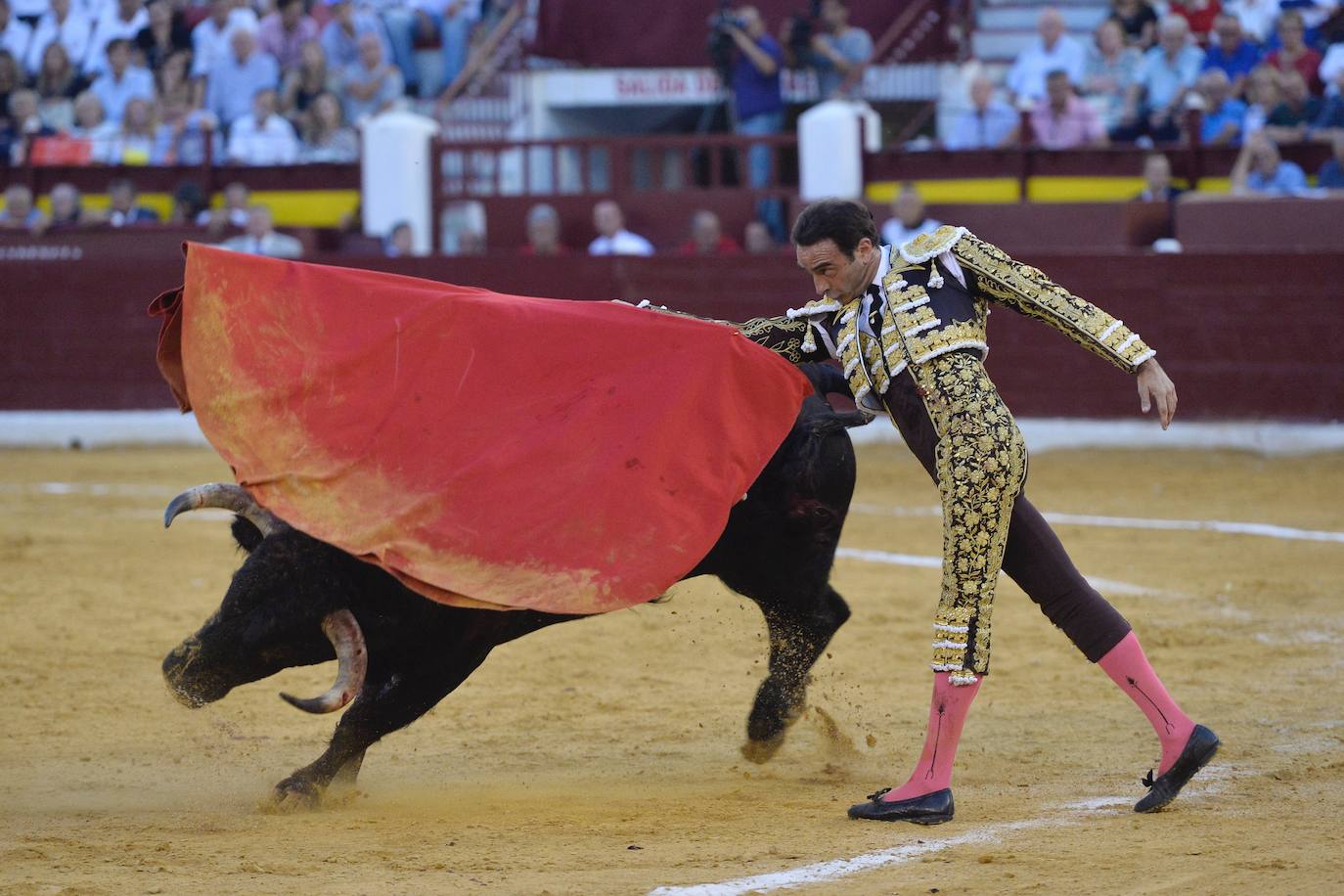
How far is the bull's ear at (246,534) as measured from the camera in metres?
3.70

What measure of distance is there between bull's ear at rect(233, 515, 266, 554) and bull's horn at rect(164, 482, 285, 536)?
0.09 meters

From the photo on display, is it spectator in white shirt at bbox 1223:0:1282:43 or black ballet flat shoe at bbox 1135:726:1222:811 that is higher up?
spectator in white shirt at bbox 1223:0:1282:43

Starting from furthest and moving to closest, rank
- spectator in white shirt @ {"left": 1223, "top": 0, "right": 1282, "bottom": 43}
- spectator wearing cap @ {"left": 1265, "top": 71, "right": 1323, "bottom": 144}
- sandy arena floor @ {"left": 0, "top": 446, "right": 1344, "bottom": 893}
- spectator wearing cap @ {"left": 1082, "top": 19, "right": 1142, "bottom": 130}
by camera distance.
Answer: spectator in white shirt @ {"left": 1223, "top": 0, "right": 1282, "bottom": 43}
spectator wearing cap @ {"left": 1082, "top": 19, "right": 1142, "bottom": 130}
spectator wearing cap @ {"left": 1265, "top": 71, "right": 1323, "bottom": 144}
sandy arena floor @ {"left": 0, "top": 446, "right": 1344, "bottom": 893}

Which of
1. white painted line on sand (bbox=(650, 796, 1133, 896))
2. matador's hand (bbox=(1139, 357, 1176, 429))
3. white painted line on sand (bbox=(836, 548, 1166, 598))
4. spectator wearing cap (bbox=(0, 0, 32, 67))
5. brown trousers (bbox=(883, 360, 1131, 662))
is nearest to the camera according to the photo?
white painted line on sand (bbox=(650, 796, 1133, 896))

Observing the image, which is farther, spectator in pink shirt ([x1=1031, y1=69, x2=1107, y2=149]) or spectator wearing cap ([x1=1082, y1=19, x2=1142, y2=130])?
spectator wearing cap ([x1=1082, y1=19, x2=1142, y2=130])

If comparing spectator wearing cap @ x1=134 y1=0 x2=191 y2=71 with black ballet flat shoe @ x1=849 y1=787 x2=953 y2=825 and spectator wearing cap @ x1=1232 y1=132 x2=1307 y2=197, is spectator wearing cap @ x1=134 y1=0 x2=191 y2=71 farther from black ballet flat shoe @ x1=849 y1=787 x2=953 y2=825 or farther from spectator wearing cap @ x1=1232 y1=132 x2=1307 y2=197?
black ballet flat shoe @ x1=849 y1=787 x2=953 y2=825

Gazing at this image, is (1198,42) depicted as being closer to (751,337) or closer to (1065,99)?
(1065,99)

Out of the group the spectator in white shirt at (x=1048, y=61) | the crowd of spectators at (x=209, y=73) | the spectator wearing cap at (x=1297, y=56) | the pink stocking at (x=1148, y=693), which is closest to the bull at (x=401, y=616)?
the pink stocking at (x=1148, y=693)

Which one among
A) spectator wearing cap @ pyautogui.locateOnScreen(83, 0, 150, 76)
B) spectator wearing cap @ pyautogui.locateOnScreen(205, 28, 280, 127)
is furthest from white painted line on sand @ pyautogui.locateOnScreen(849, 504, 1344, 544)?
spectator wearing cap @ pyautogui.locateOnScreen(83, 0, 150, 76)

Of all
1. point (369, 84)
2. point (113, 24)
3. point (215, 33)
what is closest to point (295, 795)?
point (369, 84)

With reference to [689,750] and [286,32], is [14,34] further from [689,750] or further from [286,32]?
[689,750]

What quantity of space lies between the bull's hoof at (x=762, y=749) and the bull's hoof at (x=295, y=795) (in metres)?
1.00

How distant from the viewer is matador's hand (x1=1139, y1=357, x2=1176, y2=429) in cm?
319

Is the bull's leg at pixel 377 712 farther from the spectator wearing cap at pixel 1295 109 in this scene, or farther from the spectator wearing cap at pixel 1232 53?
the spectator wearing cap at pixel 1232 53
